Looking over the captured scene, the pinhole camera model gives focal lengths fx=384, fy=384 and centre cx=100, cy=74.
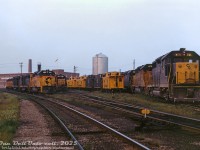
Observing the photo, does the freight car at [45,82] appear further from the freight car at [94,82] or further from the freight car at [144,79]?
the freight car at [144,79]

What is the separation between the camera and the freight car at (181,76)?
24.8 meters

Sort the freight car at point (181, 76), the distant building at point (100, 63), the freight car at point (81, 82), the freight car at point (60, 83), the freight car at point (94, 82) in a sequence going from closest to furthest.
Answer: the freight car at point (181, 76) < the freight car at point (60, 83) < the freight car at point (94, 82) < the freight car at point (81, 82) < the distant building at point (100, 63)

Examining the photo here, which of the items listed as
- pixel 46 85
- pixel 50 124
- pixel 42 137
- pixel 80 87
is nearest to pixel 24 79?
pixel 46 85

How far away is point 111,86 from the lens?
167ft

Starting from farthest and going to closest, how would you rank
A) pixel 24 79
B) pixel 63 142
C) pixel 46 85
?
pixel 24 79
pixel 46 85
pixel 63 142

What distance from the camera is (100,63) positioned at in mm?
106312

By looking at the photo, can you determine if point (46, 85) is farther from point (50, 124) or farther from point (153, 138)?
point (153, 138)

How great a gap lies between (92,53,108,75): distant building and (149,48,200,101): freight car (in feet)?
258

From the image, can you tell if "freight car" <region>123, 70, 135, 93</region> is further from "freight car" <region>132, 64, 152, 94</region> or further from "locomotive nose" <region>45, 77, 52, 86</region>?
"locomotive nose" <region>45, 77, 52, 86</region>

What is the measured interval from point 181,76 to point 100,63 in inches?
3192

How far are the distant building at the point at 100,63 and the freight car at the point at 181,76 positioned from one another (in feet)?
258

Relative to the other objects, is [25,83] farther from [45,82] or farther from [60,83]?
[45,82]

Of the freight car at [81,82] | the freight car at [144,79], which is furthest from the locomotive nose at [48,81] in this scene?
the freight car at [81,82]

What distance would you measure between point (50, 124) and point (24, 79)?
48.0 m
